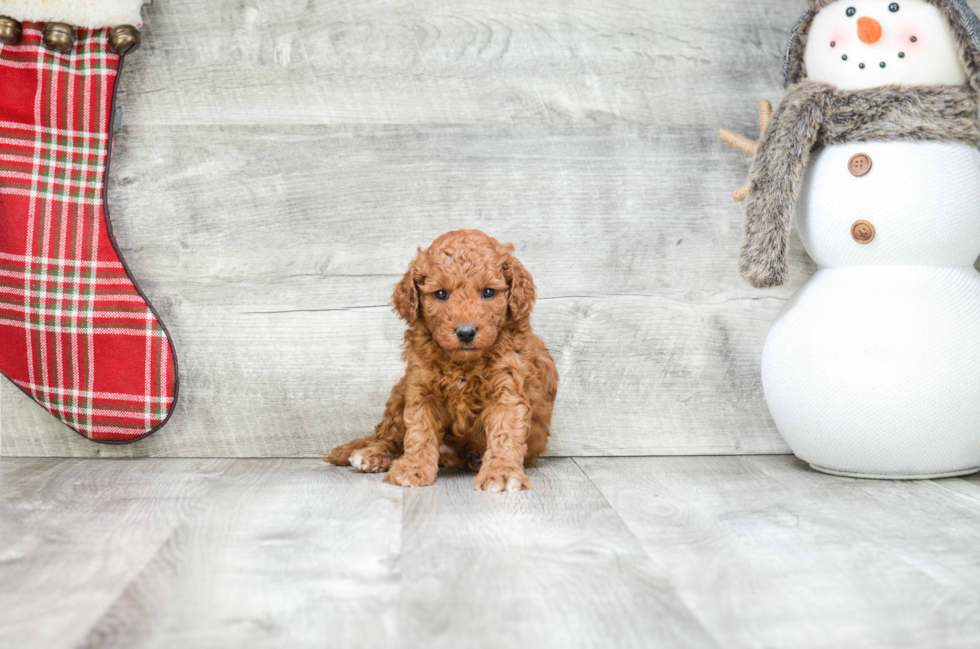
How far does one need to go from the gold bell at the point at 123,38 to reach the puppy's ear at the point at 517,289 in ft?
3.16

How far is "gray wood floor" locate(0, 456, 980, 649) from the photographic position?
3.05 ft

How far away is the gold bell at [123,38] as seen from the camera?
6.02 ft

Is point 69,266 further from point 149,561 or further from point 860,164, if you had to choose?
point 860,164

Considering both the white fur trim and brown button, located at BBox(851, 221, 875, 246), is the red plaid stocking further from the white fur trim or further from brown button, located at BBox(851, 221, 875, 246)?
brown button, located at BBox(851, 221, 875, 246)

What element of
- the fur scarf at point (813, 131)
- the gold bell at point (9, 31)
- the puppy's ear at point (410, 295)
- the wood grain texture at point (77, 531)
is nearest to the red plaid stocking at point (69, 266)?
the gold bell at point (9, 31)

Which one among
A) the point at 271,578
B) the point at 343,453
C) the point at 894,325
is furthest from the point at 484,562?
the point at 894,325

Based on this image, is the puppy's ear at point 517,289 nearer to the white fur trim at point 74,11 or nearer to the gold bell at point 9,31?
the white fur trim at point 74,11

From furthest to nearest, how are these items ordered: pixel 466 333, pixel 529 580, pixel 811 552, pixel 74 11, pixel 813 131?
pixel 74 11 < pixel 813 131 < pixel 466 333 < pixel 811 552 < pixel 529 580

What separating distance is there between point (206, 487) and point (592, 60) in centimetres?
130

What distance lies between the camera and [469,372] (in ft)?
5.61

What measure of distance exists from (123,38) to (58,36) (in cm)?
13

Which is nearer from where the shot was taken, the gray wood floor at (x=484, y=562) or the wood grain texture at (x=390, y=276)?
the gray wood floor at (x=484, y=562)

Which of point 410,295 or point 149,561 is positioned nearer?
point 149,561

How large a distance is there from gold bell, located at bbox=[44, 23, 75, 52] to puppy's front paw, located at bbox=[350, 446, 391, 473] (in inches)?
42.4
